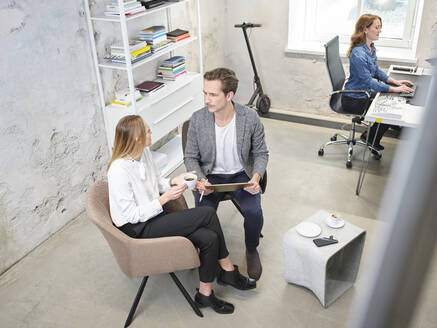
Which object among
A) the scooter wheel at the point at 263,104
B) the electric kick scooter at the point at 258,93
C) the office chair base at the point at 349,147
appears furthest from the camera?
the scooter wheel at the point at 263,104

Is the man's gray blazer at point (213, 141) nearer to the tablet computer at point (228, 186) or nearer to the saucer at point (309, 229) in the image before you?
A: the tablet computer at point (228, 186)

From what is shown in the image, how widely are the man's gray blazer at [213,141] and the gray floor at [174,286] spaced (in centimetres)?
69

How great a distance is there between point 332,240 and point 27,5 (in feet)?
8.04

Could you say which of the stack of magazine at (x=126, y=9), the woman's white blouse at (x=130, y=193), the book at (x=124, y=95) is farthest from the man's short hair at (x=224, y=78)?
the book at (x=124, y=95)

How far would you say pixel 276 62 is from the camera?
17.9 feet

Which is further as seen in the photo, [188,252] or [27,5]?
[27,5]

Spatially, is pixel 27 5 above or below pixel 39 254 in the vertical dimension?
above

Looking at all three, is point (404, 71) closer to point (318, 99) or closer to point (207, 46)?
point (318, 99)

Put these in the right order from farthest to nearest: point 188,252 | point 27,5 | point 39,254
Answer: point 39,254
point 27,5
point 188,252

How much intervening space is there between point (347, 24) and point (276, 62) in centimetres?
93

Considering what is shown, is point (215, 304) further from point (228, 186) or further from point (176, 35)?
point (176, 35)

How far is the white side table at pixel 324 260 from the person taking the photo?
2.60m

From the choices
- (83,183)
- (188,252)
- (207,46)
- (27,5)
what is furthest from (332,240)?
(207,46)

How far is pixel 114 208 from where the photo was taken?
2400mm
